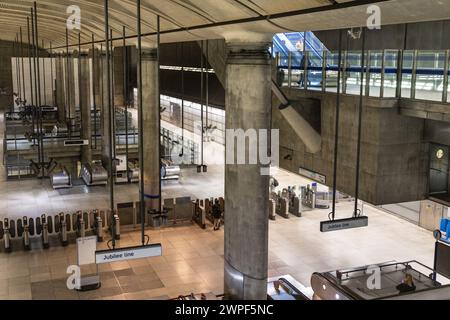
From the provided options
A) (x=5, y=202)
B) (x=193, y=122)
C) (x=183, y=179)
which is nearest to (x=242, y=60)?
(x=5, y=202)

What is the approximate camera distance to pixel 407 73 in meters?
11.6

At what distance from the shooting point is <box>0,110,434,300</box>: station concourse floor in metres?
12.4

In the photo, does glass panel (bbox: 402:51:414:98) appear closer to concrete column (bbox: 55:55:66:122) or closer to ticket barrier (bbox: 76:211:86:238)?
ticket barrier (bbox: 76:211:86:238)

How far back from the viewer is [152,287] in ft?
40.7

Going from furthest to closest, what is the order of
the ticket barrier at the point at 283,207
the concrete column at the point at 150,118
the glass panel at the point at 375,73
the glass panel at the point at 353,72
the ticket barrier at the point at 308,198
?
1. the ticket barrier at the point at 308,198
2. the ticket barrier at the point at 283,207
3. the concrete column at the point at 150,118
4. the glass panel at the point at 353,72
5. the glass panel at the point at 375,73

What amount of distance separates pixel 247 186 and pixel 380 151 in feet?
11.1

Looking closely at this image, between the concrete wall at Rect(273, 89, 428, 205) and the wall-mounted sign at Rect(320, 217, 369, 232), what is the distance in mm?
2011

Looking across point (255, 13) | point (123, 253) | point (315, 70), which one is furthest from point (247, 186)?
point (315, 70)

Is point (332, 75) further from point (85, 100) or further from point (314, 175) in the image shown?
point (85, 100)

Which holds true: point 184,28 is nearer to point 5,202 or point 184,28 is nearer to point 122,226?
point 122,226

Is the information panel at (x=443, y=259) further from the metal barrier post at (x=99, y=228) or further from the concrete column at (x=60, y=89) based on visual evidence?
the concrete column at (x=60, y=89)

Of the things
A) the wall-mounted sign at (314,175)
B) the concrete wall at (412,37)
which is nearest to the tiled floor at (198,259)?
the wall-mounted sign at (314,175)

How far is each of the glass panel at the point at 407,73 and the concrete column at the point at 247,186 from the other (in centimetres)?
358

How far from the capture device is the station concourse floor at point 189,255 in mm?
12375
